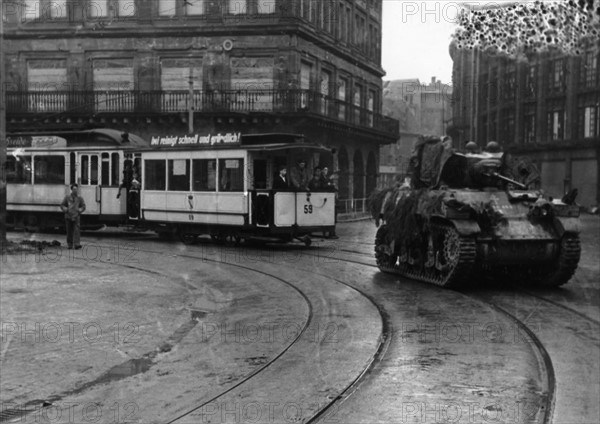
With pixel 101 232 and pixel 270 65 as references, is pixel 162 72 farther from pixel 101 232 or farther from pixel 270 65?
pixel 101 232

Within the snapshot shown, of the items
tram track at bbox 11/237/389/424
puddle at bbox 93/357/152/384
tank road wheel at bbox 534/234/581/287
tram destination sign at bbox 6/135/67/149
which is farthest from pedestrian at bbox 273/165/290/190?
puddle at bbox 93/357/152/384

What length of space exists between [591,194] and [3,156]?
148 feet

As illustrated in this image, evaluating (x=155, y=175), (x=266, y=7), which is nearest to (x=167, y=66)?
(x=266, y=7)

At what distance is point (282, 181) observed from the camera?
59.6ft

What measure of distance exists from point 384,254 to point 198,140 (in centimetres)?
735

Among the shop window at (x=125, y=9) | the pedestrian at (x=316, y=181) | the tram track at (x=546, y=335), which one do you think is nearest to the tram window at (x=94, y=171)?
the pedestrian at (x=316, y=181)

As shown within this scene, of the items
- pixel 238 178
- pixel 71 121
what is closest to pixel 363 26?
pixel 71 121

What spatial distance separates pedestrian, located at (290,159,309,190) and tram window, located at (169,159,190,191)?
128 inches

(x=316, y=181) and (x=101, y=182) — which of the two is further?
(x=101, y=182)

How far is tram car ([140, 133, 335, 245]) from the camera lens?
18.2 m

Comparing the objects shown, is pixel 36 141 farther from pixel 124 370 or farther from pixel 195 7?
pixel 124 370

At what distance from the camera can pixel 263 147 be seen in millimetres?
17938

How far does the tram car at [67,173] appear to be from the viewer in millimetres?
22297

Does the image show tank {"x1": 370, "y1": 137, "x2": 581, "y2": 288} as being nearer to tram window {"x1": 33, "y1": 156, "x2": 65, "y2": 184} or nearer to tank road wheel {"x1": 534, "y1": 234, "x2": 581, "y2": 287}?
tank road wheel {"x1": 534, "y1": 234, "x2": 581, "y2": 287}
